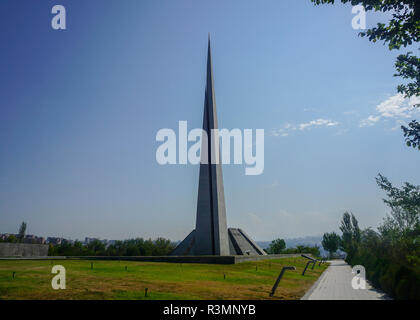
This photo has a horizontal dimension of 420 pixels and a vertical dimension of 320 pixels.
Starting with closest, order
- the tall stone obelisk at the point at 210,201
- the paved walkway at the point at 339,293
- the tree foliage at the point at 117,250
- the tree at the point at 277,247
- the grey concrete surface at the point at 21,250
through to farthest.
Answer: the paved walkway at the point at 339,293 < the tall stone obelisk at the point at 210,201 < the grey concrete surface at the point at 21,250 < the tree foliage at the point at 117,250 < the tree at the point at 277,247

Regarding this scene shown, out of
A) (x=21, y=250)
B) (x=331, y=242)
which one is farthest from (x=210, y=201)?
(x=331, y=242)

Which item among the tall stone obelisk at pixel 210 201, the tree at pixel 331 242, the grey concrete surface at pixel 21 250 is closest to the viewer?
the tall stone obelisk at pixel 210 201

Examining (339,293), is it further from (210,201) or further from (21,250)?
(21,250)

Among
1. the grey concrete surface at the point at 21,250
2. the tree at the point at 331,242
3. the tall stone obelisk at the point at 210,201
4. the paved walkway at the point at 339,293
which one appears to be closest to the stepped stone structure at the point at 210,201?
the tall stone obelisk at the point at 210,201

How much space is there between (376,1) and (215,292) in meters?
12.3

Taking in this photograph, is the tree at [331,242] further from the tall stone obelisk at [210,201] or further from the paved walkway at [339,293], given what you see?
the paved walkway at [339,293]

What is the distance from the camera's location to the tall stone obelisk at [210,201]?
31.4m

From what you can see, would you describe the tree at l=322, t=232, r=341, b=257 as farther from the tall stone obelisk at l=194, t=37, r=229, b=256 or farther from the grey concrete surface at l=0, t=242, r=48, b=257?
the grey concrete surface at l=0, t=242, r=48, b=257

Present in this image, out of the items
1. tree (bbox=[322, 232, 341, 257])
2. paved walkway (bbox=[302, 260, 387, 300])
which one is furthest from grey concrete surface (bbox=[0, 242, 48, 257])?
tree (bbox=[322, 232, 341, 257])

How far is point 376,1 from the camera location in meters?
10.0

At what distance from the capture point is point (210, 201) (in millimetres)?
32688
